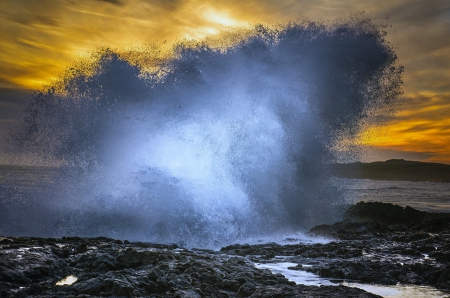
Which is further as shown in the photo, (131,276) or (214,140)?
(214,140)

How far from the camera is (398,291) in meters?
5.76

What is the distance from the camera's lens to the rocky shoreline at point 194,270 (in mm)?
5035

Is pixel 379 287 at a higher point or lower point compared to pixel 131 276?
lower

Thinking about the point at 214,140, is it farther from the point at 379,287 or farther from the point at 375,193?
the point at 375,193

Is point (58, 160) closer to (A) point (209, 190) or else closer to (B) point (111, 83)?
(B) point (111, 83)

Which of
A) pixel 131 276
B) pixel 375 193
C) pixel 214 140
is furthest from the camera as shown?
pixel 375 193

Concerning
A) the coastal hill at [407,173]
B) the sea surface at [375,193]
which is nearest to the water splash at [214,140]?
the sea surface at [375,193]

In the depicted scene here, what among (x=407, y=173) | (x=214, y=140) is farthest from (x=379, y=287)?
(x=407, y=173)

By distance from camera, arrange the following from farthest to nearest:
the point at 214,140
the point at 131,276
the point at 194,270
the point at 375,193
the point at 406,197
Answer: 1. the point at 375,193
2. the point at 406,197
3. the point at 214,140
4. the point at 194,270
5. the point at 131,276

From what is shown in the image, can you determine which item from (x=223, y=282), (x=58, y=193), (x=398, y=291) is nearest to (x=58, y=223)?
(x=58, y=193)

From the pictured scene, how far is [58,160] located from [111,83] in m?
3.45

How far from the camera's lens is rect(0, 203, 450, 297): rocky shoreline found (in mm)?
5035

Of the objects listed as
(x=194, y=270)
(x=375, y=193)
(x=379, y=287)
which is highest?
(x=194, y=270)

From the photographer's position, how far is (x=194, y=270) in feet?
19.5
